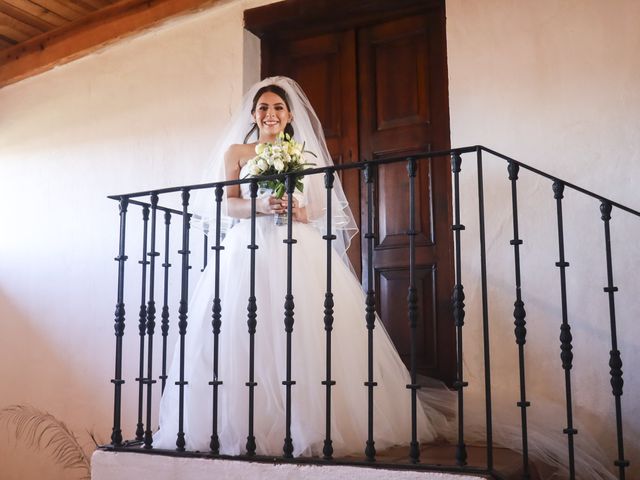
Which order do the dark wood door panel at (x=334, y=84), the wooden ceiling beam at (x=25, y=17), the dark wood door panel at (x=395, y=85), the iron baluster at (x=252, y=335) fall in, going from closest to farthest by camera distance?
the iron baluster at (x=252, y=335) → the dark wood door panel at (x=395, y=85) → the dark wood door panel at (x=334, y=84) → the wooden ceiling beam at (x=25, y=17)

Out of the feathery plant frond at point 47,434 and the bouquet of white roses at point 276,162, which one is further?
the feathery plant frond at point 47,434

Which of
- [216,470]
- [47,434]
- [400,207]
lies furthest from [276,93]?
[47,434]

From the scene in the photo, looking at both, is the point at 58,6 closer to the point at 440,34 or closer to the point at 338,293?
the point at 440,34

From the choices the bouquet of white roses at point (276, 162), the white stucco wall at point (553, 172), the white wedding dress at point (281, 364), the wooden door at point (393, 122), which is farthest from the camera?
the wooden door at point (393, 122)

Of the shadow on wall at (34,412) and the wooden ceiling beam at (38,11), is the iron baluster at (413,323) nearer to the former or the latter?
the shadow on wall at (34,412)

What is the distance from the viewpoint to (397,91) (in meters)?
4.71

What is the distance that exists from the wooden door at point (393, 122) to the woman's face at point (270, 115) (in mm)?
809

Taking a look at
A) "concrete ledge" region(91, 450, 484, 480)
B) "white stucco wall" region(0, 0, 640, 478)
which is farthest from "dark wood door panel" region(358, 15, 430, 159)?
"concrete ledge" region(91, 450, 484, 480)

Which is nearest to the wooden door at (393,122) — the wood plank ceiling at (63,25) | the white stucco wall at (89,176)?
the white stucco wall at (89,176)

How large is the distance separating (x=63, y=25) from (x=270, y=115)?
2535mm

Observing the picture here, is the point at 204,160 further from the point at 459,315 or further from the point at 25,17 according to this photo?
the point at 459,315

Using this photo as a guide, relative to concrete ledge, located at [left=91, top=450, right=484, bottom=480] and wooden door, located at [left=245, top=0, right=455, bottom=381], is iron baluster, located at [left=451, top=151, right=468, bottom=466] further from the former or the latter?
wooden door, located at [left=245, top=0, right=455, bottom=381]

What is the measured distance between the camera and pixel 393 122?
4.69m

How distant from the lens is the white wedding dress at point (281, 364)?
314 centimetres
